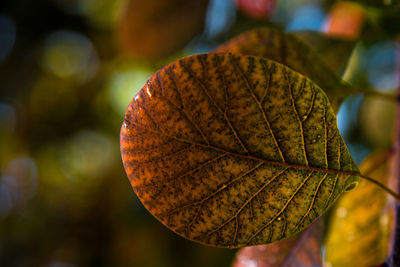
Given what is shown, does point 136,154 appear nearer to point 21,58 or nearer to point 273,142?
point 273,142

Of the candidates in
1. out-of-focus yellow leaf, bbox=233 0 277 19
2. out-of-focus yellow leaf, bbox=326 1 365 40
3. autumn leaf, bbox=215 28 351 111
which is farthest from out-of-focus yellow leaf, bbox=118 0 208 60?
autumn leaf, bbox=215 28 351 111

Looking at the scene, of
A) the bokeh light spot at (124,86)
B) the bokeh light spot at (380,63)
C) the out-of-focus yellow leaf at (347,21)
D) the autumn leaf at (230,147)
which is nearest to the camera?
the autumn leaf at (230,147)

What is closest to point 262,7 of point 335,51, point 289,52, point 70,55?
point 335,51

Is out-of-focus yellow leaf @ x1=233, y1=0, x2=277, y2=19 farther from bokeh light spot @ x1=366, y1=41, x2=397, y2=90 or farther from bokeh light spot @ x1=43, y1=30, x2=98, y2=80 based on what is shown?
bokeh light spot @ x1=43, y1=30, x2=98, y2=80

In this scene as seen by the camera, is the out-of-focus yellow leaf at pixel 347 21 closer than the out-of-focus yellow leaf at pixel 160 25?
Yes

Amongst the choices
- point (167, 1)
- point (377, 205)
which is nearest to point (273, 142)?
point (377, 205)

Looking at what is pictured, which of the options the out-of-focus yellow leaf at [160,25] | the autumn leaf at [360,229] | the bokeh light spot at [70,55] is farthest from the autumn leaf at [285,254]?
the bokeh light spot at [70,55]

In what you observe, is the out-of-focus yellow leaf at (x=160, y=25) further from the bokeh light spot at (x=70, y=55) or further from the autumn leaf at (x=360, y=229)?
the bokeh light spot at (x=70, y=55)
